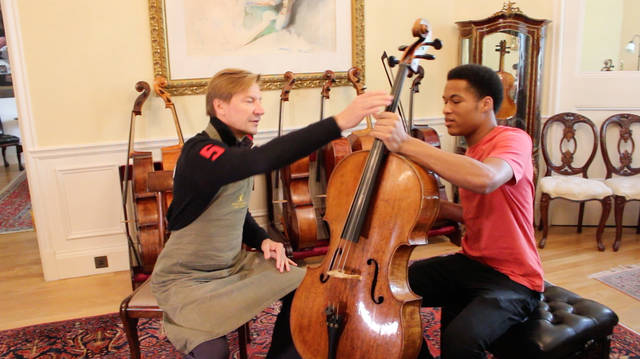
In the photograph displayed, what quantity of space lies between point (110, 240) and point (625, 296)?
340cm

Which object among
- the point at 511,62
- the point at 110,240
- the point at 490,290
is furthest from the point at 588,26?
the point at 110,240

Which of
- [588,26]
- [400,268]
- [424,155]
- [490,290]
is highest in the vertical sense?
[588,26]

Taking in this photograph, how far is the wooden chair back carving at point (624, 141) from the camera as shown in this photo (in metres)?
3.89

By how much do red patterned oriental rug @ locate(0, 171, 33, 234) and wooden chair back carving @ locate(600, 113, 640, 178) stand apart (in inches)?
208

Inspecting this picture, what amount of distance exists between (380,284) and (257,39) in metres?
2.51

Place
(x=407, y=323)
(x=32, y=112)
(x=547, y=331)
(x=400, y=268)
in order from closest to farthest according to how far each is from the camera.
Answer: (x=407, y=323) < (x=400, y=268) < (x=547, y=331) < (x=32, y=112)

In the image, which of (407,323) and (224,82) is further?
(224,82)

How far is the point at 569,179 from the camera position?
12.4ft

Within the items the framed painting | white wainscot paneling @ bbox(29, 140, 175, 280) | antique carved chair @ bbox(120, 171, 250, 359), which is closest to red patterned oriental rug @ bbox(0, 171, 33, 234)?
white wainscot paneling @ bbox(29, 140, 175, 280)

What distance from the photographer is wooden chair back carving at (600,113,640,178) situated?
153 inches

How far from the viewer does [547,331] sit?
5.34 ft

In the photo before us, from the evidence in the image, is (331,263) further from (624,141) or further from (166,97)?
(624,141)

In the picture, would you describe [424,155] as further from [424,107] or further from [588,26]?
[588,26]

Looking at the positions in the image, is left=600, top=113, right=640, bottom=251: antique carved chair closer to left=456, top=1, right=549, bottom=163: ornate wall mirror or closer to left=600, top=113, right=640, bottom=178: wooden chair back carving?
left=600, top=113, right=640, bottom=178: wooden chair back carving
